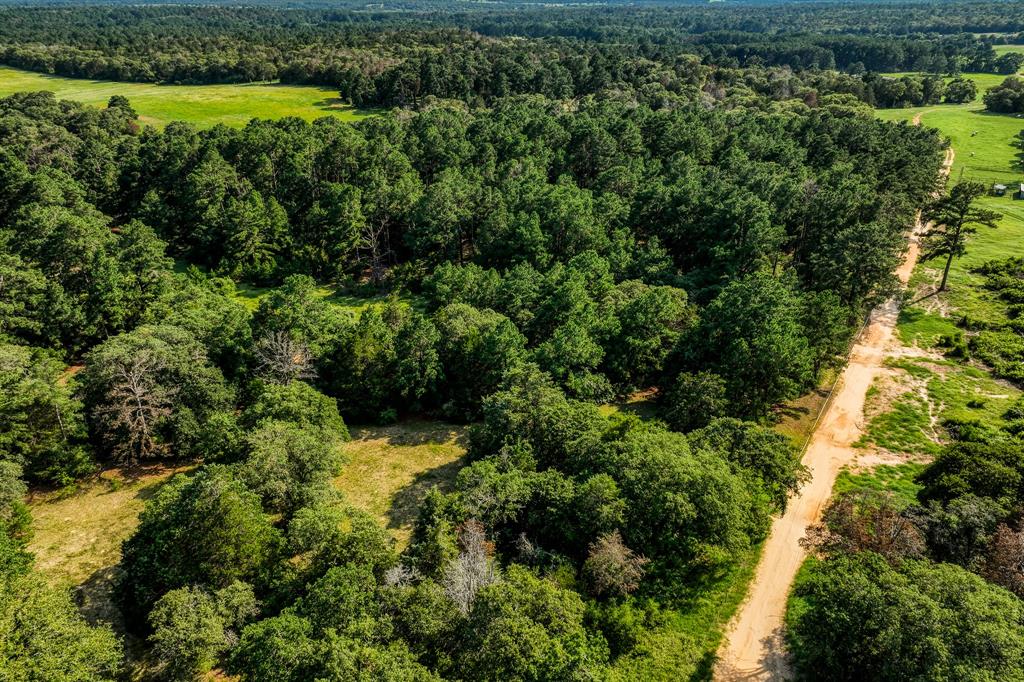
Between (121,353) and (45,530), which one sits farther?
(121,353)

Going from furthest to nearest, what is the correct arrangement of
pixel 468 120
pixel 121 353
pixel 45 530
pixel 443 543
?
pixel 468 120 < pixel 121 353 < pixel 45 530 < pixel 443 543

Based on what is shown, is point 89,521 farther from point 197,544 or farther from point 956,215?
point 956,215

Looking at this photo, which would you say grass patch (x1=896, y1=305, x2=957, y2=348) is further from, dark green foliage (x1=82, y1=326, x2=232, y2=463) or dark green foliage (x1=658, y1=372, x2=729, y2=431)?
dark green foliage (x1=82, y1=326, x2=232, y2=463)

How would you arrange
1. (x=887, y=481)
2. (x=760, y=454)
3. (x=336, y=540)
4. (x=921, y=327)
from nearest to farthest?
(x=336, y=540) < (x=760, y=454) < (x=887, y=481) < (x=921, y=327)

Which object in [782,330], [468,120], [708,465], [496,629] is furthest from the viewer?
[468,120]

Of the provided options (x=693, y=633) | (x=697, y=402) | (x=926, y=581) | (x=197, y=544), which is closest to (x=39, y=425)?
(x=197, y=544)

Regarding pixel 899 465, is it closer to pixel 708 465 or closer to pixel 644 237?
pixel 708 465

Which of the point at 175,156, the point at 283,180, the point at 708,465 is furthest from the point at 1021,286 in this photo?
the point at 175,156

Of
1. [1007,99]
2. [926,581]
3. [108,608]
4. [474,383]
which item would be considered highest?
[1007,99]
